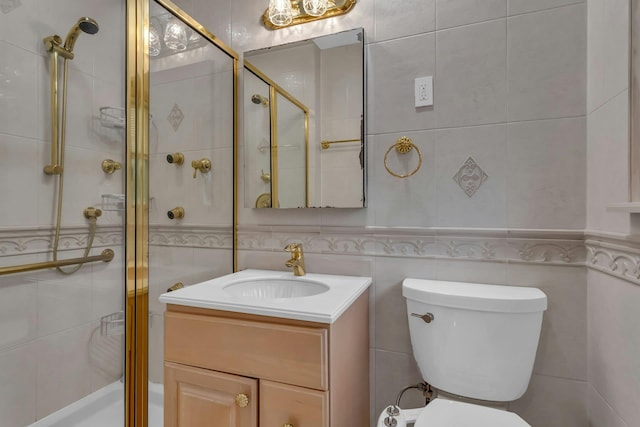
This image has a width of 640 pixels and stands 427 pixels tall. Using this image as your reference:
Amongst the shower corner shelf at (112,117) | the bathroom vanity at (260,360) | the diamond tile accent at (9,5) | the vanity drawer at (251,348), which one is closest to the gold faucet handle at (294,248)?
the bathroom vanity at (260,360)

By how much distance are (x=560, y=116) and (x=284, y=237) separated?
1123 mm

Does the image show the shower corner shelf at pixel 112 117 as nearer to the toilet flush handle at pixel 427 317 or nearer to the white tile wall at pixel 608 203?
the toilet flush handle at pixel 427 317

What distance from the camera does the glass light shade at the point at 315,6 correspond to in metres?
1.34

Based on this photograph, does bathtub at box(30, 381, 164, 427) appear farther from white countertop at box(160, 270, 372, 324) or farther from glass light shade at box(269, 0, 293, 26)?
glass light shade at box(269, 0, 293, 26)

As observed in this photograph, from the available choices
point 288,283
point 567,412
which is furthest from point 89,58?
point 567,412

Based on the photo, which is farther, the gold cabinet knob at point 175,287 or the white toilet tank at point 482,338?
the gold cabinet knob at point 175,287

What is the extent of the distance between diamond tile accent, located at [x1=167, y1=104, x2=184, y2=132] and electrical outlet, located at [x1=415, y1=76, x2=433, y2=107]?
3.03 ft

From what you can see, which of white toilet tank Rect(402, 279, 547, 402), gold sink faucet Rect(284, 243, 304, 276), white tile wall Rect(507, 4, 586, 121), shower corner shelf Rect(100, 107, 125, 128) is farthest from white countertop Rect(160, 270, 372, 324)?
white tile wall Rect(507, 4, 586, 121)

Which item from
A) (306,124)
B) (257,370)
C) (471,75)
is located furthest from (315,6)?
(257,370)

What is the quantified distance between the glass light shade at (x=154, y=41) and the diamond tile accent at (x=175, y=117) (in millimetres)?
189

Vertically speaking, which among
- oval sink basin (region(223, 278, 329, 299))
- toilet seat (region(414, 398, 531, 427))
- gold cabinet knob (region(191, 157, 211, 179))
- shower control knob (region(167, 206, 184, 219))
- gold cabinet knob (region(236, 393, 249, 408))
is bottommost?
toilet seat (region(414, 398, 531, 427))

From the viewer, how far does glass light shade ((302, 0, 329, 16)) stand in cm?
134

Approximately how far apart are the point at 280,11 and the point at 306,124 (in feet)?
1.63

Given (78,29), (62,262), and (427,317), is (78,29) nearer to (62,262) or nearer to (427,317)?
(62,262)
